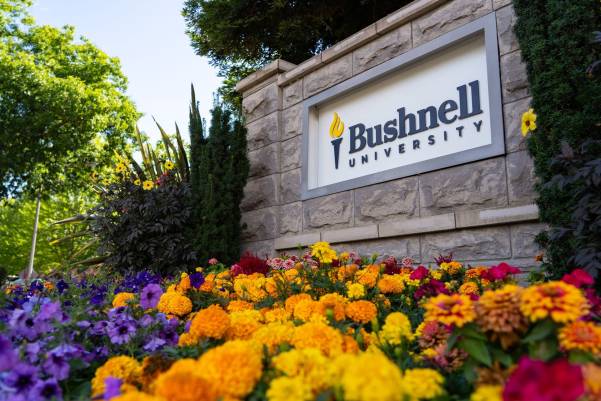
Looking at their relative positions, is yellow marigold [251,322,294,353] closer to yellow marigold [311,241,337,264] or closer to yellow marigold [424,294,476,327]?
yellow marigold [424,294,476,327]

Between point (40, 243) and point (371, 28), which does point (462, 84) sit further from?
point (40, 243)

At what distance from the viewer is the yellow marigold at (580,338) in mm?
928

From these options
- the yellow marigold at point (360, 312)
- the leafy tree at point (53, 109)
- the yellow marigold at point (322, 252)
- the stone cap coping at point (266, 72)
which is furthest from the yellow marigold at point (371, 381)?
the leafy tree at point (53, 109)

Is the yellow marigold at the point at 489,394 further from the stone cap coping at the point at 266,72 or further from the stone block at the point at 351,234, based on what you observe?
the stone cap coping at the point at 266,72

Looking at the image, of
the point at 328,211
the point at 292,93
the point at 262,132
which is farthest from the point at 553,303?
the point at 262,132

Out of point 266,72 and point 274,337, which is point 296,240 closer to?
point 266,72

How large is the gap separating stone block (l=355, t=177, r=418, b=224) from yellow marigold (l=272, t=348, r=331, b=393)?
9.24 feet

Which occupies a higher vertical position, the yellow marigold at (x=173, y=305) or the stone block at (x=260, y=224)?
the stone block at (x=260, y=224)

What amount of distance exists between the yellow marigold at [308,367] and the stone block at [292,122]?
391 centimetres

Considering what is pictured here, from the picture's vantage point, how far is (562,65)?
2.47 m

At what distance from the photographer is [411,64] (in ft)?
12.7

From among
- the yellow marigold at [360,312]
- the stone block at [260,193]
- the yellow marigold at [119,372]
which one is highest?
the stone block at [260,193]

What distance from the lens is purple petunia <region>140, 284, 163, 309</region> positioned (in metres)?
1.79

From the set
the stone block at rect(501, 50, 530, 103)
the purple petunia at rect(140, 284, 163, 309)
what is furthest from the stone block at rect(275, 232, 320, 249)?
the purple petunia at rect(140, 284, 163, 309)
